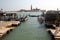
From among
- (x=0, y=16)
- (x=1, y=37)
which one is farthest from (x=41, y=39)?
(x=0, y=16)

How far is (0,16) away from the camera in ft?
157

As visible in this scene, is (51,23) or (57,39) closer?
(57,39)

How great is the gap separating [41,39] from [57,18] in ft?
42.5

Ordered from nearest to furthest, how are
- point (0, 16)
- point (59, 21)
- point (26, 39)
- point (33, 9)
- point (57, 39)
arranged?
point (57, 39) < point (26, 39) < point (59, 21) < point (0, 16) < point (33, 9)

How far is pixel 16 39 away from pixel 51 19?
13.9m

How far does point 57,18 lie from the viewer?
31469 millimetres

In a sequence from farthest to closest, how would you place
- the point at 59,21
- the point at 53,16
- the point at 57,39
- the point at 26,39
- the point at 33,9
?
the point at 33,9
the point at 53,16
the point at 59,21
the point at 26,39
the point at 57,39

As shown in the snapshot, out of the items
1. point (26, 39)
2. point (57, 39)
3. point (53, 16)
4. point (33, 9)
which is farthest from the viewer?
point (33, 9)

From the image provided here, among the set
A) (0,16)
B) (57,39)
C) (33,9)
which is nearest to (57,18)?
(57,39)

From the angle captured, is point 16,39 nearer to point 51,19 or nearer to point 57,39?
point 57,39

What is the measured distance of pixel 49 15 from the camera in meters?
33.1

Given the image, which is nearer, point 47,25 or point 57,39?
point 57,39

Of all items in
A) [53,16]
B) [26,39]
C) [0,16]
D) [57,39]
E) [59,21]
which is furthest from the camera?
[0,16]

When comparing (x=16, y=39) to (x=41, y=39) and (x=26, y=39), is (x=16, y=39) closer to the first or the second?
(x=26, y=39)
